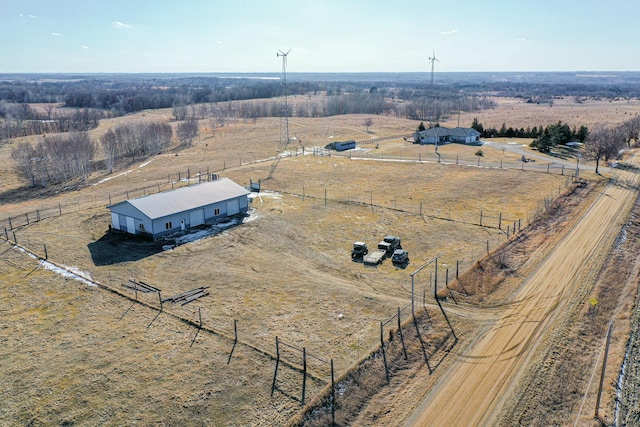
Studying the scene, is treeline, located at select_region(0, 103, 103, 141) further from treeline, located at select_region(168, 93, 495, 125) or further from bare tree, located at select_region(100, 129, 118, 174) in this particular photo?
bare tree, located at select_region(100, 129, 118, 174)

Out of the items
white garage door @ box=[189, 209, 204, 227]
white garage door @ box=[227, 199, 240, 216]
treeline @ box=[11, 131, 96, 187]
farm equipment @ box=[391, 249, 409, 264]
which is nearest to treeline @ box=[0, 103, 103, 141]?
treeline @ box=[11, 131, 96, 187]

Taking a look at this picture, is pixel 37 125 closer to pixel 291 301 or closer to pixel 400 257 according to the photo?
pixel 291 301

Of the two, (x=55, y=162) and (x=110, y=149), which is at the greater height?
(x=110, y=149)

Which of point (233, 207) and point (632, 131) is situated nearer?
point (233, 207)

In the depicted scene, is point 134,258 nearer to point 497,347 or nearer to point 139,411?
point 139,411

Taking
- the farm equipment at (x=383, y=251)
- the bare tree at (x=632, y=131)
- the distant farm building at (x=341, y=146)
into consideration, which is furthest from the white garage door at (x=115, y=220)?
the bare tree at (x=632, y=131)

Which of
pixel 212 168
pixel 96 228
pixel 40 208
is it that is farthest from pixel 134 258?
pixel 212 168

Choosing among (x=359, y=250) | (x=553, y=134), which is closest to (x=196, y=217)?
(x=359, y=250)
